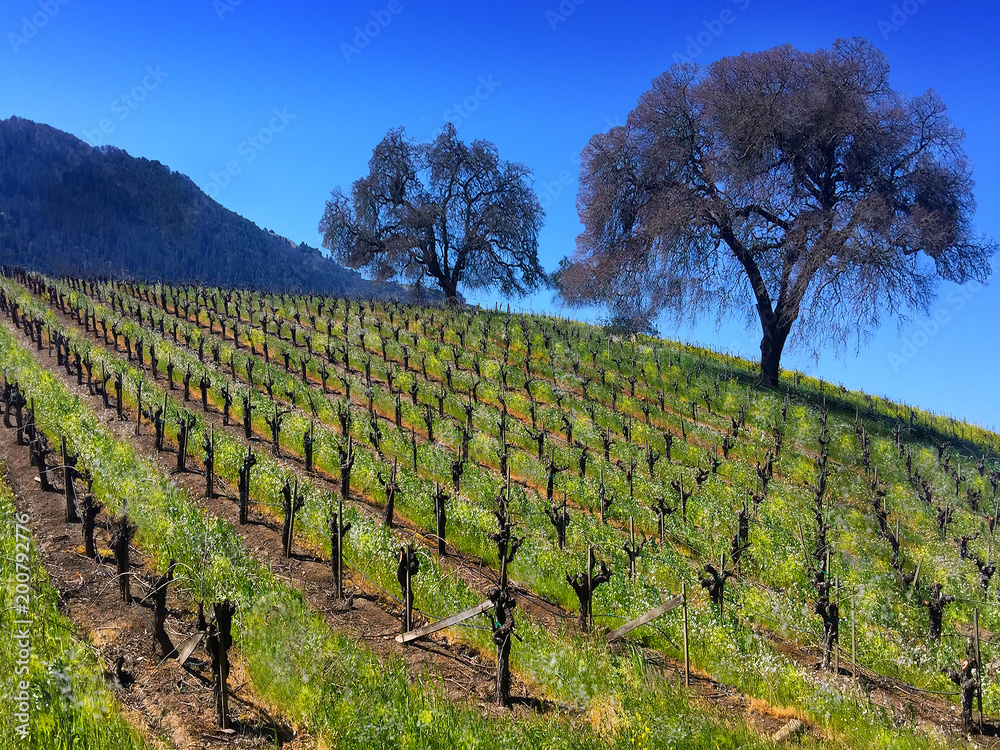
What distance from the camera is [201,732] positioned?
7605mm

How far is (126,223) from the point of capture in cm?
14588

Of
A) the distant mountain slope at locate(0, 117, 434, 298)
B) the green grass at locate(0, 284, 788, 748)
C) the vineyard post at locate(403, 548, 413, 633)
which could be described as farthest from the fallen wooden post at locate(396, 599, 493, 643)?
the distant mountain slope at locate(0, 117, 434, 298)

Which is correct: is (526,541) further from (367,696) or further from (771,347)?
(771,347)

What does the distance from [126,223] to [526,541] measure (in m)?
161

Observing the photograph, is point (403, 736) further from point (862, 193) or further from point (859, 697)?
point (862, 193)

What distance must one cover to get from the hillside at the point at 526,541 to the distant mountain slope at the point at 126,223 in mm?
106358

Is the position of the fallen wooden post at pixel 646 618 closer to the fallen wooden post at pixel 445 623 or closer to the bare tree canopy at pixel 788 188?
the fallen wooden post at pixel 445 623

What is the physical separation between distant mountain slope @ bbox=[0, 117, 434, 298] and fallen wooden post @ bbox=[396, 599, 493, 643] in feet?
399

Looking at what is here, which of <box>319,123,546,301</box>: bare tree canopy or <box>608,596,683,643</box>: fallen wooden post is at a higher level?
<box>319,123,546,301</box>: bare tree canopy

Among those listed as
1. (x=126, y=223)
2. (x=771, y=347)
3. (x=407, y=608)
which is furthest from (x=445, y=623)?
(x=126, y=223)

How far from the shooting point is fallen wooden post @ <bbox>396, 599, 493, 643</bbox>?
9.34 meters

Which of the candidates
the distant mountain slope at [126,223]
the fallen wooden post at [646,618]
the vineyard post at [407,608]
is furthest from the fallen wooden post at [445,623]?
the distant mountain slope at [126,223]

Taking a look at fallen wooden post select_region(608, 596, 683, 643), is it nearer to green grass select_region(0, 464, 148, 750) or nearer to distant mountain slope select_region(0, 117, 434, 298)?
green grass select_region(0, 464, 148, 750)

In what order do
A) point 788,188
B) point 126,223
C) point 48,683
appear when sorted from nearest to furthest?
point 48,683, point 788,188, point 126,223
